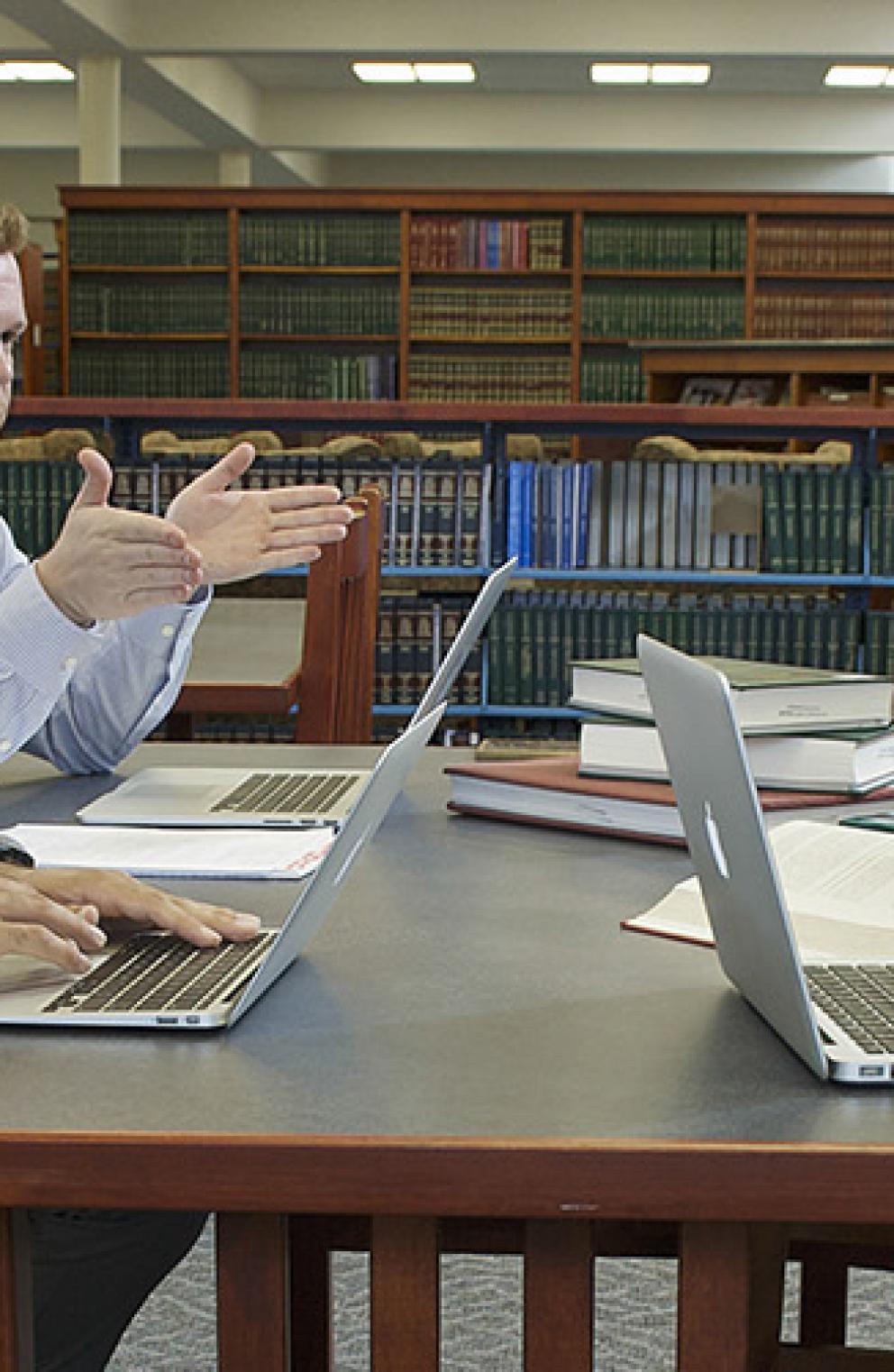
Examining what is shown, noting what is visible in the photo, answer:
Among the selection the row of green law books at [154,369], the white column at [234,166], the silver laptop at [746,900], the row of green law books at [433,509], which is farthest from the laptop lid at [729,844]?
the white column at [234,166]

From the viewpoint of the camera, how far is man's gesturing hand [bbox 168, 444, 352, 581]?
1.57 m

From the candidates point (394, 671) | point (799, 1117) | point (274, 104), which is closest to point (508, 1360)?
point (799, 1117)

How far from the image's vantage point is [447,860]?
4.27 feet

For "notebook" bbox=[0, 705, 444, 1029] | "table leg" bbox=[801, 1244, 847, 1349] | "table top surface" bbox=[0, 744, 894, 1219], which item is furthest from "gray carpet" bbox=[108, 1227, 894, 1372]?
"notebook" bbox=[0, 705, 444, 1029]

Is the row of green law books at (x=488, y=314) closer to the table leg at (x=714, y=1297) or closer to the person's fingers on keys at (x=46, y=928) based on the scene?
the person's fingers on keys at (x=46, y=928)

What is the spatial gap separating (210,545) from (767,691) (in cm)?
49

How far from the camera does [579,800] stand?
1400 millimetres

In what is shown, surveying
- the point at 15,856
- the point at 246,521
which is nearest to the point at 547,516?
the point at 246,521

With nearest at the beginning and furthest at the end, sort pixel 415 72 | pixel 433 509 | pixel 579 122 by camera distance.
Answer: pixel 433 509 < pixel 415 72 < pixel 579 122

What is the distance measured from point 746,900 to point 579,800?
549 millimetres

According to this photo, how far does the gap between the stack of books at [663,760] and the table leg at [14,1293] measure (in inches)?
27.1

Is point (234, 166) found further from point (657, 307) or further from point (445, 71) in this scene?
point (657, 307)

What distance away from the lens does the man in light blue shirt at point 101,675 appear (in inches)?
40.0

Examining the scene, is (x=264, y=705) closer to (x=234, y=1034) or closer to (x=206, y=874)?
(x=206, y=874)
